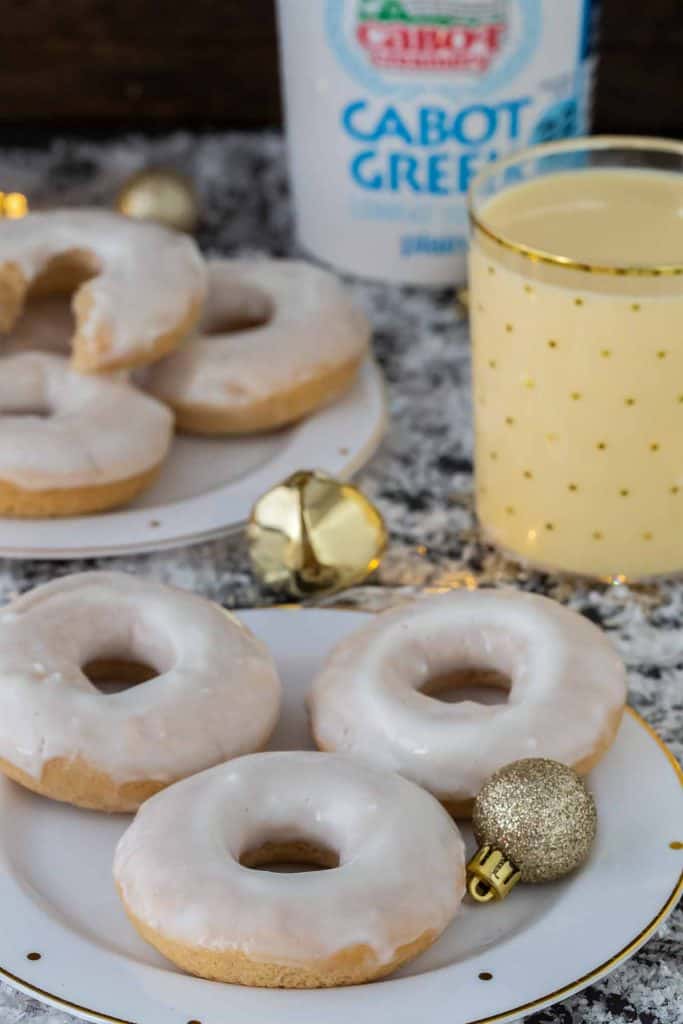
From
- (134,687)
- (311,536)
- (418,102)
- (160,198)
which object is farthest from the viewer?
(160,198)

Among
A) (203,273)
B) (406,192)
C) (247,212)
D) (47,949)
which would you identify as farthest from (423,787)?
(247,212)

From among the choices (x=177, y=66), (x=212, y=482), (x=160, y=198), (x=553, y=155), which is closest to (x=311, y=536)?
(x=212, y=482)

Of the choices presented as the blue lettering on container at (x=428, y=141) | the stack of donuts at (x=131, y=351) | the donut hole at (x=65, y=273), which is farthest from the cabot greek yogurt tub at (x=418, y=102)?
the donut hole at (x=65, y=273)

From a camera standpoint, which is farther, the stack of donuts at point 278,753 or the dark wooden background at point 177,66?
the dark wooden background at point 177,66

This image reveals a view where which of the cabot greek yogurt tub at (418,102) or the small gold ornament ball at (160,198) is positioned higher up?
the cabot greek yogurt tub at (418,102)

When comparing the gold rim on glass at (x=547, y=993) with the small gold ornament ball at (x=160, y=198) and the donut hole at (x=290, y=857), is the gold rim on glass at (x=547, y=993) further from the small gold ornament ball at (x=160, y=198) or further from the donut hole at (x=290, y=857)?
the small gold ornament ball at (x=160, y=198)

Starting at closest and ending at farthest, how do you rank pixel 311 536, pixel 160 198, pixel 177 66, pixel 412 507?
pixel 311 536, pixel 412 507, pixel 160 198, pixel 177 66

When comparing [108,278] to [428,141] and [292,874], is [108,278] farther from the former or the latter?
[292,874]

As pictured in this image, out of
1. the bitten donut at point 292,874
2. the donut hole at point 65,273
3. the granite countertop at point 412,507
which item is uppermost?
the donut hole at point 65,273
